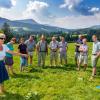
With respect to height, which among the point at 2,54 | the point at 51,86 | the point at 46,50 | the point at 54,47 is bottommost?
the point at 51,86

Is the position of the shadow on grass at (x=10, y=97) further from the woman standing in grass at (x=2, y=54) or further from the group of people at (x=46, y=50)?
the group of people at (x=46, y=50)

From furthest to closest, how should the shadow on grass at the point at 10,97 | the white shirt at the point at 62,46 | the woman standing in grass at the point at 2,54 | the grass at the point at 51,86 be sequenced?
the white shirt at the point at 62,46 < the grass at the point at 51,86 < the shadow on grass at the point at 10,97 < the woman standing in grass at the point at 2,54

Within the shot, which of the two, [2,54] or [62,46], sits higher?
[2,54]

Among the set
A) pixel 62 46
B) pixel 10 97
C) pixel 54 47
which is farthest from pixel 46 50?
pixel 10 97

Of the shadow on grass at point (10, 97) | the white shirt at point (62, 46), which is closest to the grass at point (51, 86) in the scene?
the shadow on grass at point (10, 97)

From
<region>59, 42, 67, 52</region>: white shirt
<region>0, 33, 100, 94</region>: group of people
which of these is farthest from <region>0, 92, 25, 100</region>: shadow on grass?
<region>59, 42, 67, 52</region>: white shirt

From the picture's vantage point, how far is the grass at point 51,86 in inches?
506

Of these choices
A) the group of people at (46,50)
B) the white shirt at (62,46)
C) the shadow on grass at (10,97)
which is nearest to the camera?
the shadow on grass at (10,97)

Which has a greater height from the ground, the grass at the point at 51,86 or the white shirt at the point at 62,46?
the white shirt at the point at 62,46

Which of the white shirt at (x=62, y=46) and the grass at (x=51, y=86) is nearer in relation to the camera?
the grass at (x=51, y=86)

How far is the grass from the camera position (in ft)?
42.2

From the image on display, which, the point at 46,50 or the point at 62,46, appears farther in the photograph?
the point at 62,46

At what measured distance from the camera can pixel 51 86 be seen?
15.4 m

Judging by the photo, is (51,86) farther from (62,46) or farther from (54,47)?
(62,46)
